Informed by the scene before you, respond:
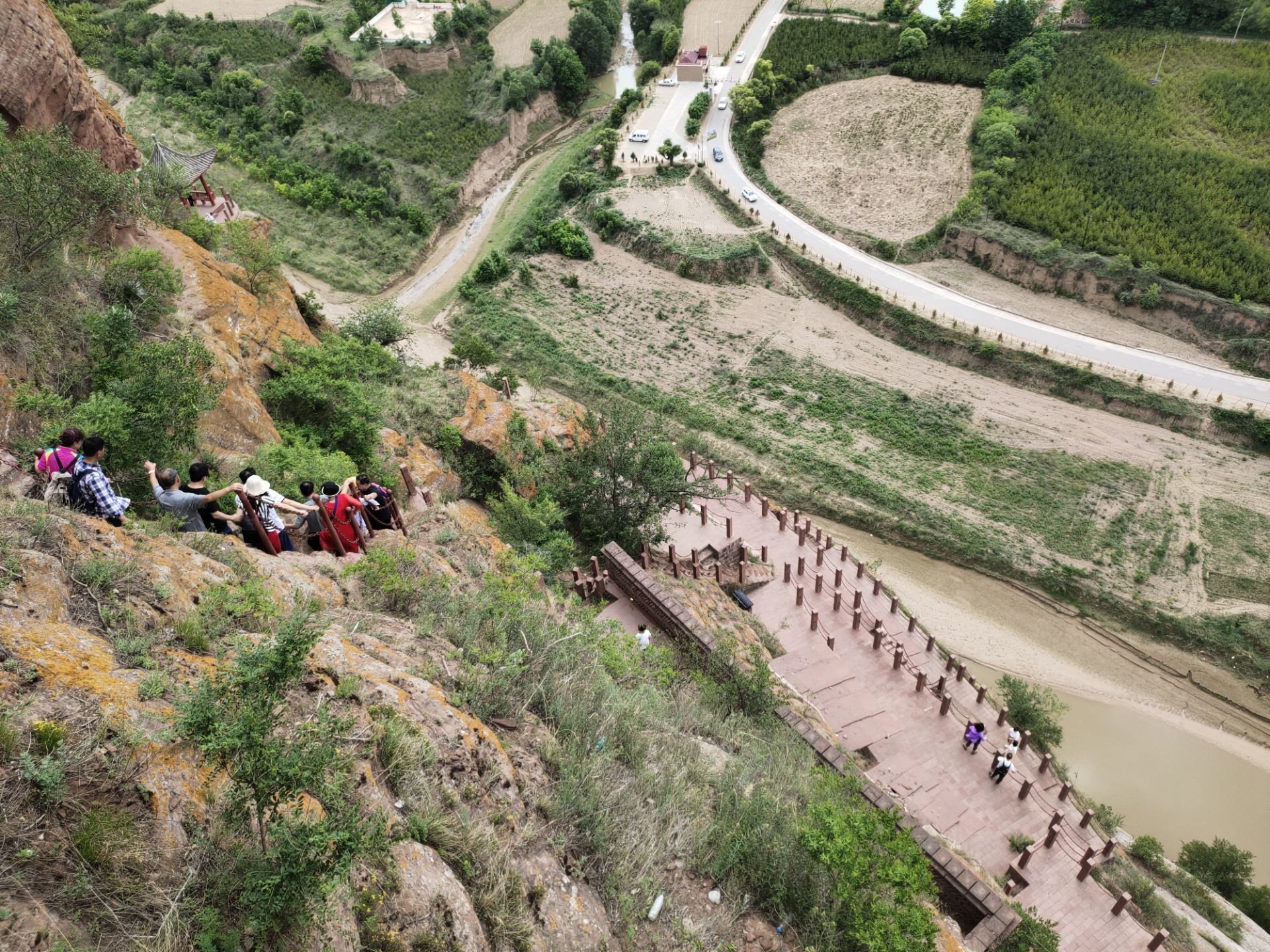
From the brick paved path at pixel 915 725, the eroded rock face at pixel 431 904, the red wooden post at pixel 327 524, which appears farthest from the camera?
the brick paved path at pixel 915 725

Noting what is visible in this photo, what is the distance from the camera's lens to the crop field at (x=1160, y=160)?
38656 millimetres

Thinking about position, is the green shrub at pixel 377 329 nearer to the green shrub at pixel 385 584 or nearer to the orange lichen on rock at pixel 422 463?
the orange lichen on rock at pixel 422 463

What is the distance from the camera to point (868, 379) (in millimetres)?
36531

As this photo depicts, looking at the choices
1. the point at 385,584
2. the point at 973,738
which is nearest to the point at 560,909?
the point at 385,584

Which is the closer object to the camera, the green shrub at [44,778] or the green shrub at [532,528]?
the green shrub at [44,778]

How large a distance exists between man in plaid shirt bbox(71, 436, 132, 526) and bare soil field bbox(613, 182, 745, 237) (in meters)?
39.4

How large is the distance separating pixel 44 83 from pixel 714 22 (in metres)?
61.9

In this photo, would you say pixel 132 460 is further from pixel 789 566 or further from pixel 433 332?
pixel 433 332

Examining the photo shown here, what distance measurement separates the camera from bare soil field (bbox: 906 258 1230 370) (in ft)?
118

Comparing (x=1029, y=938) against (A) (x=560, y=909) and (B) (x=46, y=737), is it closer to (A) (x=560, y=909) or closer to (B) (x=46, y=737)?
(A) (x=560, y=909)

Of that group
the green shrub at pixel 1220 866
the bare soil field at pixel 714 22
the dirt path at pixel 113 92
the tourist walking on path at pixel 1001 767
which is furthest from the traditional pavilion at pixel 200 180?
the bare soil field at pixel 714 22

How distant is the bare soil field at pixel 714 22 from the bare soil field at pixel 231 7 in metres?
33.2

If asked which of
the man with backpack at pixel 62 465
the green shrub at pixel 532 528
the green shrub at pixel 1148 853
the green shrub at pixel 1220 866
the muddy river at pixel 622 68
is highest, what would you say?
the muddy river at pixel 622 68

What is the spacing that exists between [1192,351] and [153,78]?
70184 mm
